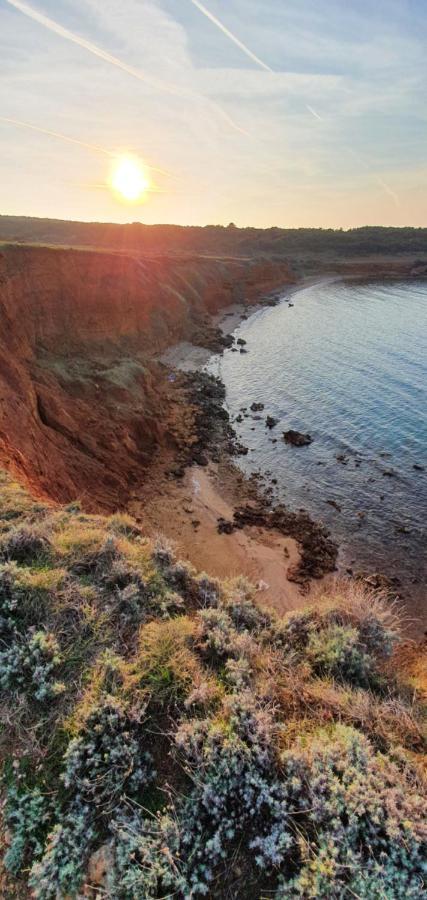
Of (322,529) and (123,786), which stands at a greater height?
(123,786)

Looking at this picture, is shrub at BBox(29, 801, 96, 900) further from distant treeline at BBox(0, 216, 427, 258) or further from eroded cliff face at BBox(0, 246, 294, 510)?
distant treeline at BBox(0, 216, 427, 258)

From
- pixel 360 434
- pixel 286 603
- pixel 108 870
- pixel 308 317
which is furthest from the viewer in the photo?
pixel 308 317

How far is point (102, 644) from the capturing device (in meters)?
6.58

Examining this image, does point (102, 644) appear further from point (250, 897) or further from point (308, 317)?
point (308, 317)

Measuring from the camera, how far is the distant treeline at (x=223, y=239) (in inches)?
4104

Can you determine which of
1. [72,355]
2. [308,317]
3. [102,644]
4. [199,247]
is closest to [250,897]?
[102,644]

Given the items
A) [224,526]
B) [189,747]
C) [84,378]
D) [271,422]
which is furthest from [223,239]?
[189,747]

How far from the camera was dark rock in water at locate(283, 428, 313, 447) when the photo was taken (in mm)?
24672

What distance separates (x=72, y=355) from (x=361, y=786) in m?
26.1

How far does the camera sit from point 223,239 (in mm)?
120688

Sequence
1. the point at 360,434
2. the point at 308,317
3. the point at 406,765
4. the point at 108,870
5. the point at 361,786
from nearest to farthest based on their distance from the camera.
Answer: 1. the point at 108,870
2. the point at 361,786
3. the point at 406,765
4. the point at 360,434
5. the point at 308,317

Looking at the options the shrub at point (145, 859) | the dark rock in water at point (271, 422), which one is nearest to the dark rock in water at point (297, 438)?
the dark rock in water at point (271, 422)

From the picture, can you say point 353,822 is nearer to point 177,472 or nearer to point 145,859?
point 145,859

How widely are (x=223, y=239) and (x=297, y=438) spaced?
11271 centimetres
